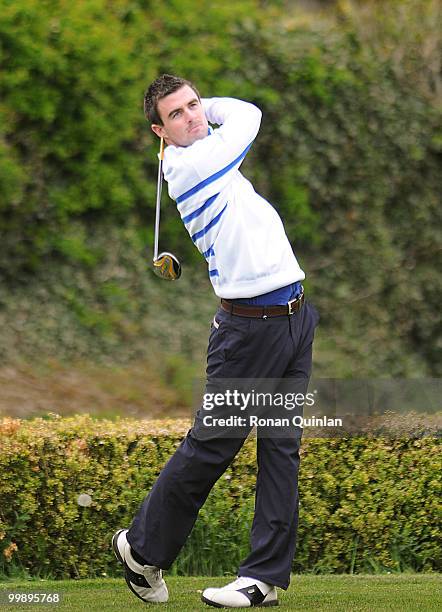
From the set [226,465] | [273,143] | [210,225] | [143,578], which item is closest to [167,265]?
[210,225]

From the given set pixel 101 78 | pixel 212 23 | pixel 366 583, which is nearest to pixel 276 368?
pixel 366 583

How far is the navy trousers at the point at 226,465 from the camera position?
3.80 metres

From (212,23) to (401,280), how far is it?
2.42 m

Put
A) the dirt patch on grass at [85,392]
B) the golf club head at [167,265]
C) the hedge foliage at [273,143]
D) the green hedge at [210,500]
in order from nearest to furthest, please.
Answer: the golf club head at [167,265] → the green hedge at [210,500] → the dirt patch on grass at [85,392] → the hedge foliage at [273,143]

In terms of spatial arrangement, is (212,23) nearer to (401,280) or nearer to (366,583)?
(401,280)

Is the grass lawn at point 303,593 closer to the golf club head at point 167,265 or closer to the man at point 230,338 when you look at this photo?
the man at point 230,338

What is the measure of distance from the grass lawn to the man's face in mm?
1579

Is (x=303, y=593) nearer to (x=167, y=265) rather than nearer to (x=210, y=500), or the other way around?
(x=210, y=500)

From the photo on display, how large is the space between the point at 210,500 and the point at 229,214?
145cm

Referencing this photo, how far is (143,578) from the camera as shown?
3848mm

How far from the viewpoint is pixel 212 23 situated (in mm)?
8133

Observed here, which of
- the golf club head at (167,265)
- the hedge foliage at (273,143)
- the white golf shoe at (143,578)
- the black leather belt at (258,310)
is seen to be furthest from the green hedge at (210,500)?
the hedge foliage at (273,143)

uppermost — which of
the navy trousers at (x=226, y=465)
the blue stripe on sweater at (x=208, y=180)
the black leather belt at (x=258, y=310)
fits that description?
the blue stripe on sweater at (x=208, y=180)

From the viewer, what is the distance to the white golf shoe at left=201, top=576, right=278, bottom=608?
3.75 meters
